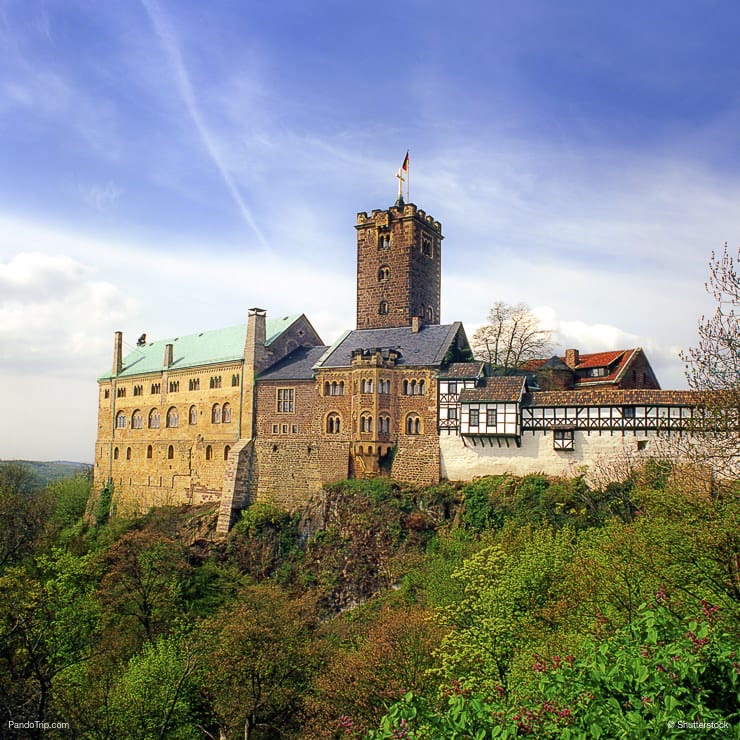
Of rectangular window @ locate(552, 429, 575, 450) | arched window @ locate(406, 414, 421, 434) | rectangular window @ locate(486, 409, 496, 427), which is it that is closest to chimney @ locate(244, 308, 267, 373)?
arched window @ locate(406, 414, 421, 434)

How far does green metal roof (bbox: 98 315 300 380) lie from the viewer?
51.3 m

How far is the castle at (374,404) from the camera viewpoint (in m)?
38.1

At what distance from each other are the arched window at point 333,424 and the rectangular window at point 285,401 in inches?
121

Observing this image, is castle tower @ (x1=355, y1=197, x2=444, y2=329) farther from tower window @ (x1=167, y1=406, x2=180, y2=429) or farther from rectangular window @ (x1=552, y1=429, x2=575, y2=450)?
tower window @ (x1=167, y1=406, x2=180, y2=429)

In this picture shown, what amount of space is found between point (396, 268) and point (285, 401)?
39.4ft

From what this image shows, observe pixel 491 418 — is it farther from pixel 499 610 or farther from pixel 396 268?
pixel 499 610

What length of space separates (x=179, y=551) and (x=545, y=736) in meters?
36.4

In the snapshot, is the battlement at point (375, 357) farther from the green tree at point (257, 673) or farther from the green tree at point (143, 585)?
the green tree at point (257, 673)

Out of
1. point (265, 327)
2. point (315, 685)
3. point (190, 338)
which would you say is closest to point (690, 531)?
point (315, 685)

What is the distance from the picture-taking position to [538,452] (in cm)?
3819

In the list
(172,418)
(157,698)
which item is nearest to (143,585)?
(157,698)

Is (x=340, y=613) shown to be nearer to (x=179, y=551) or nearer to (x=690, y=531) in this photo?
(x=179, y=551)

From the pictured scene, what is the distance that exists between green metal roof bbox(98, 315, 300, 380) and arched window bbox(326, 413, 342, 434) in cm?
825

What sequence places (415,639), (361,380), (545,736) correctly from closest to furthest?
(545,736) → (415,639) → (361,380)
